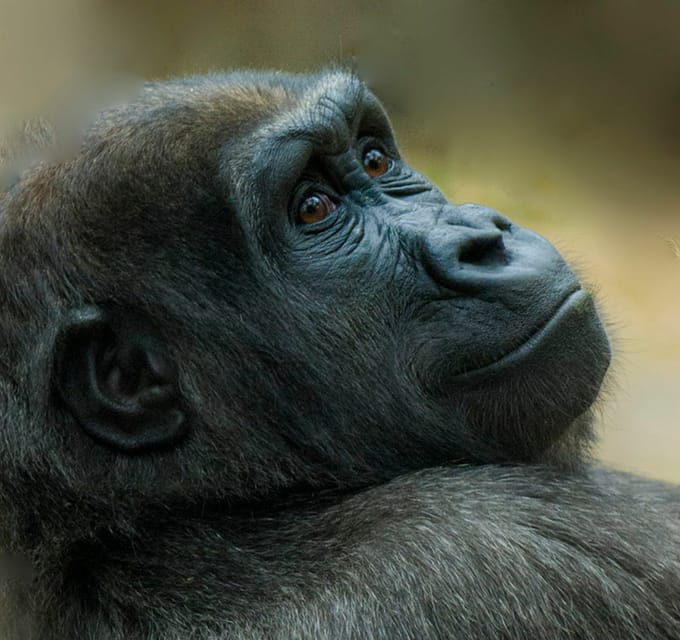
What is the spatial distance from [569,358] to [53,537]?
1.51m

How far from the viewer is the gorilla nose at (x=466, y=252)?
3031 mm

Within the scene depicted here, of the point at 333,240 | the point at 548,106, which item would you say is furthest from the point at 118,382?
the point at 548,106

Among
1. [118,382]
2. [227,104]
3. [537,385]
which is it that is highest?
[227,104]

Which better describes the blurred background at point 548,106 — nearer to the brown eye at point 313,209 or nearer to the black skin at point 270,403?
the brown eye at point 313,209

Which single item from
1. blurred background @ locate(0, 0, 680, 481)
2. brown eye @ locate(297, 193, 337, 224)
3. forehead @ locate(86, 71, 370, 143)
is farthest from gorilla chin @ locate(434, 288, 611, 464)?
blurred background @ locate(0, 0, 680, 481)

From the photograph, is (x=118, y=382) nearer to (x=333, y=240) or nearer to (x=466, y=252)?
(x=333, y=240)

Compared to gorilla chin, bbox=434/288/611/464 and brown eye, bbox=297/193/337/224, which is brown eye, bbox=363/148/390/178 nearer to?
brown eye, bbox=297/193/337/224

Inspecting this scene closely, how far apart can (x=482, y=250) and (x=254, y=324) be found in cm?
70

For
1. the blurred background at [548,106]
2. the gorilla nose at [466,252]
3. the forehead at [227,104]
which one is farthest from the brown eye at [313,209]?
the blurred background at [548,106]

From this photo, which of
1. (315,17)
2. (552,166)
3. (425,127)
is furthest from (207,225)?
(552,166)

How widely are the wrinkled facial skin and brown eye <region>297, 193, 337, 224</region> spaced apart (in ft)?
0.13

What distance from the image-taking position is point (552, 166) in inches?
271

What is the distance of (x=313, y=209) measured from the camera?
10.8ft

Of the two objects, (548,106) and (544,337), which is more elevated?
(548,106)
